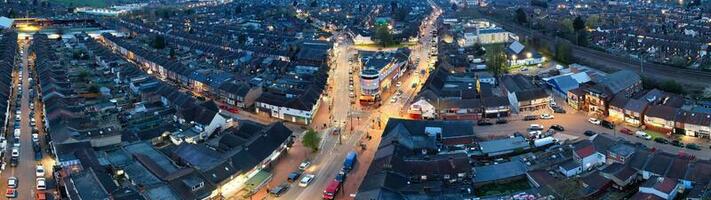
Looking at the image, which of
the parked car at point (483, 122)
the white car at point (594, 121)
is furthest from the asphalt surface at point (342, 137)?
the white car at point (594, 121)

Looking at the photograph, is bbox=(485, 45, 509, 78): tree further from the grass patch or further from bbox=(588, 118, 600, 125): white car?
the grass patch

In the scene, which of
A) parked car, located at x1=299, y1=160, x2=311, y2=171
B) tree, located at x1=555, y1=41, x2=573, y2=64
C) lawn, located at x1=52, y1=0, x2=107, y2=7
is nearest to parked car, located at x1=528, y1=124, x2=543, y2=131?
parked car, located at x1=299, y1=160, x2=311, y2=171

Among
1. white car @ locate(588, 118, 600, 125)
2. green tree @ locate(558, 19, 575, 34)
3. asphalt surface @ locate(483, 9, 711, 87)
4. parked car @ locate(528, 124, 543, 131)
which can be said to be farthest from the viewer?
green tree @ locate(558, 19, 575, 34)

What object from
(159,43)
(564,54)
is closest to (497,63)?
(564,54)

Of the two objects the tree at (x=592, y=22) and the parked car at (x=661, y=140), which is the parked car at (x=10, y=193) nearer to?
the parked car at (x=661, y=140)

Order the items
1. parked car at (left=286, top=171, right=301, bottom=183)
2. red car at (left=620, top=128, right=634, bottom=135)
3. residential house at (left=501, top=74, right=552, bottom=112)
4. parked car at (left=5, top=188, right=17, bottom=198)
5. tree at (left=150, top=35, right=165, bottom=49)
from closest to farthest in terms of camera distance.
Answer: parked car at (left=5, top=188, right=17, bottom=198) < parked car at (left=286, top=171, right=301, bottom=183) < red car at (left=620, top=128, right=634, bottom=135) < residential house at (left=501, top=74, right=552, bottom=112) < tree at (left=150, top=35, right=165, bottom=49)

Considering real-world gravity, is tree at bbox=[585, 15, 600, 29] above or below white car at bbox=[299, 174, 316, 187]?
above
